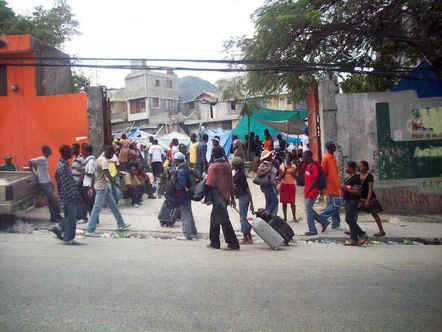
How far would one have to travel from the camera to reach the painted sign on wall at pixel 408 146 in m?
9.99

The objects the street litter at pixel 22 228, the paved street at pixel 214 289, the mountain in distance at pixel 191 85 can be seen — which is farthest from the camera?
the mountain in distance at pixel 191 85

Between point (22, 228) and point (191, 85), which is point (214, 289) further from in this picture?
point (191, 85)

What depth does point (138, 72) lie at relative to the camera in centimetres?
5347

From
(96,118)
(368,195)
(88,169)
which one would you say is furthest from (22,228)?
(368,195)

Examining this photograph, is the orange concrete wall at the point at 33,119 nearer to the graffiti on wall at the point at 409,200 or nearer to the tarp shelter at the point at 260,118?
the tarp shelter at the point at 260,118

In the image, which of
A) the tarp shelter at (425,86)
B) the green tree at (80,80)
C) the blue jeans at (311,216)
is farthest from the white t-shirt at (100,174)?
the green tree at (80,80)

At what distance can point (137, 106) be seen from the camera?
5250cm

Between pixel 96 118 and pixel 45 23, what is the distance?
14806 millimetres

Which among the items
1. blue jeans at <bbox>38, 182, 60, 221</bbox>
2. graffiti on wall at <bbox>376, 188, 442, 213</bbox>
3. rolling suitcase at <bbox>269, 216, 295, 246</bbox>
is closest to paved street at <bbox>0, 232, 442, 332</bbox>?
rolling suitcase at <bbox>269, 216, 295, 246</bbox>

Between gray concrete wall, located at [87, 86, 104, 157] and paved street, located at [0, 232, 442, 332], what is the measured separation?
15.3ft

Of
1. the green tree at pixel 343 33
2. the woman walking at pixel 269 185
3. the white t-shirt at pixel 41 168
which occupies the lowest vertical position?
the woman walking at pixel 269 185

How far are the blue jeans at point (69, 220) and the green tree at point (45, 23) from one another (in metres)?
15.0

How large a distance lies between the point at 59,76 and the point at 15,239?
281 inches

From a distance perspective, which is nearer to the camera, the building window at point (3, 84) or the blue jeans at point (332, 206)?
the blue jeans at point (332, 206)
